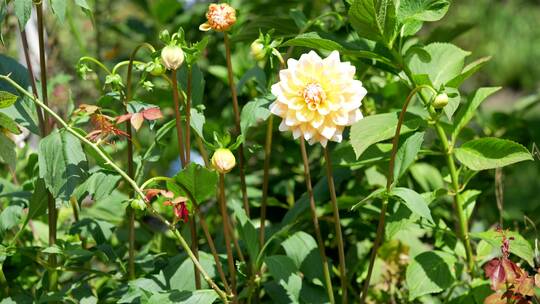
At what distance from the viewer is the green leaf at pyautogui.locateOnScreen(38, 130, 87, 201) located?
3.80 feet

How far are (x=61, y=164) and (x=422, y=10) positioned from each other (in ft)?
1.87

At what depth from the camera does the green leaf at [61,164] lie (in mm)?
1157

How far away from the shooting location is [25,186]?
1.51 metres

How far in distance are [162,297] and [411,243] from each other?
66 centimetres

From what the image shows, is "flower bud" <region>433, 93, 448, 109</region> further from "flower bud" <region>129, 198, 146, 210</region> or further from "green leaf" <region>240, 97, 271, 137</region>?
"flower bud" <region>129, 198, 146, 210</region>

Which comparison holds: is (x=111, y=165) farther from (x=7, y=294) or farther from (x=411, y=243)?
(x=411, y=243)

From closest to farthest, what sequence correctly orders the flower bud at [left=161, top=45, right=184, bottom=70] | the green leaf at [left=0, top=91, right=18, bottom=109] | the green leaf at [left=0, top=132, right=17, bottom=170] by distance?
the flower bud at [left=161, top=45, right=184, bottom=70], the green leaf at [left=0, top=91, right=18, bottom=109], the green leaf at [left=0, top=132, right=17, bottom=170]

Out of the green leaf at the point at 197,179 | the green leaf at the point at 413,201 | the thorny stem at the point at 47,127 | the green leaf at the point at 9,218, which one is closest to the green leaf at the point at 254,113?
the green leaf at the point at 197,179

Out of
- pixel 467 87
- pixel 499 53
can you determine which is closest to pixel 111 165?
pixel 467 87

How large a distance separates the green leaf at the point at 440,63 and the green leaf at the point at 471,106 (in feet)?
0.17

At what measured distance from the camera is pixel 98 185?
3.91 ft

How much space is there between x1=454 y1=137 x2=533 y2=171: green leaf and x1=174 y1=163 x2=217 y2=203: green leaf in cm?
41

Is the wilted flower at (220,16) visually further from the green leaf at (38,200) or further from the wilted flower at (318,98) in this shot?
the green leaf at (38,200)

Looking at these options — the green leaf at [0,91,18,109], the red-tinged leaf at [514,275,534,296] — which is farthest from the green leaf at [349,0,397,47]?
the green leaf at [0,91,18,109]
